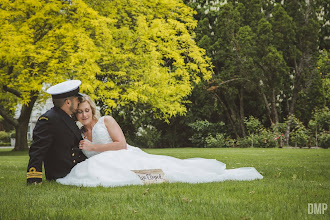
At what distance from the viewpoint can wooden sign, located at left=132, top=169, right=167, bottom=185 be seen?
5.64m

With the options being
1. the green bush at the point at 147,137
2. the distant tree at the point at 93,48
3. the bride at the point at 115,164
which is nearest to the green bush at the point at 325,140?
the distant tree at the point at 93,48

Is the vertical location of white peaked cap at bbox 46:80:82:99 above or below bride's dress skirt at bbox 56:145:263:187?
above

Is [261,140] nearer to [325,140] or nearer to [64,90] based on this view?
[325,140]

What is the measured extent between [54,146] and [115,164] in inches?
38.5

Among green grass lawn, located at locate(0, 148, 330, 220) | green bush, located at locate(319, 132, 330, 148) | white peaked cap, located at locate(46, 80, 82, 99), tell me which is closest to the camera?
green grass lawn, located at locate(0, 148, 330, 220)

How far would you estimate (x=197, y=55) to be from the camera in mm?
17188

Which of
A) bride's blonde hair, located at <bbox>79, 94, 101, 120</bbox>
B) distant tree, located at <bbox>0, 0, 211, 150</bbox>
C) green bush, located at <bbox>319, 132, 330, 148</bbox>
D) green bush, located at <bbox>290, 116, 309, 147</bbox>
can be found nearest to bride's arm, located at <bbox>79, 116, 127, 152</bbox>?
bride's blonde hair, located at <bbox>79, 94, 101, 120</bbox>

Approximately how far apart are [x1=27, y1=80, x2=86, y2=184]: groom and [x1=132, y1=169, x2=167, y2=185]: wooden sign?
1170mm

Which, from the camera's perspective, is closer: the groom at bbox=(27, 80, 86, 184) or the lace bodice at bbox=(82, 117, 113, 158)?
the groom at bbox=(27, 80, 86, 184)

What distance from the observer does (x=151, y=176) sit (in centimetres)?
571

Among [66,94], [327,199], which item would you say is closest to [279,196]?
[327,199]

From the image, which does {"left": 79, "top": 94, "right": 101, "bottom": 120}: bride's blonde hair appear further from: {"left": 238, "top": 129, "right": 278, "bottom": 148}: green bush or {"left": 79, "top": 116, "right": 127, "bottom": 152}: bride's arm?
{"left": 238, "top": 129, "right": 278, "bottom": 148}: green bush

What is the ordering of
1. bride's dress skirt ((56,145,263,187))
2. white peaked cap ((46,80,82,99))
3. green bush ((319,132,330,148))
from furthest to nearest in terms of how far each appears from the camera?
green bush ((319,132,330,148))
white peaked cap ((46,80,82,99))
bride's dress skirt ((56,145,263,187))

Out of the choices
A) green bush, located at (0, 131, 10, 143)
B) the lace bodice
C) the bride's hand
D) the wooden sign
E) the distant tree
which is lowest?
green bush, located at (0, 131, 10, 143)
